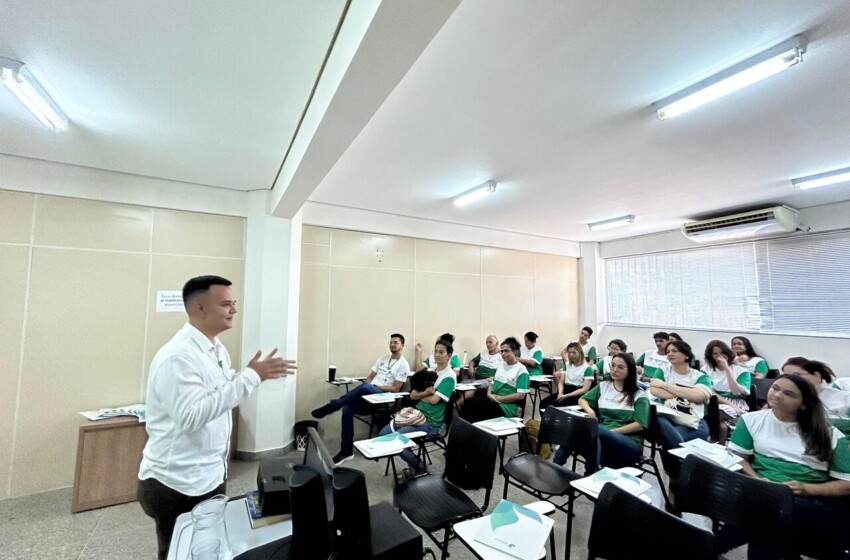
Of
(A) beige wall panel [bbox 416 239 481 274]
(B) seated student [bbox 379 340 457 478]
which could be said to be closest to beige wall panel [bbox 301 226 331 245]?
(A) beige wall panel [bbox 416 239 481 274]

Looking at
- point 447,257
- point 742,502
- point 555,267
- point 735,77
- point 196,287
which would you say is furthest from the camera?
point 555,267

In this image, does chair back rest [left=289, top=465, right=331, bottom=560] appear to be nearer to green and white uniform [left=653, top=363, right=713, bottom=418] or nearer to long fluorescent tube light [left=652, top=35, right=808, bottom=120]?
long fluorescent tube light [left=652, top=35, right=808, bottom=120]

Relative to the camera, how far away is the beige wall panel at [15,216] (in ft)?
10.8

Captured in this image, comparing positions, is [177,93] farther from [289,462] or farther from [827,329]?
[827,329]

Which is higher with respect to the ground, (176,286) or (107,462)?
(176,286)

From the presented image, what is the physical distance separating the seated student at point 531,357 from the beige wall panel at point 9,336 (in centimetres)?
579

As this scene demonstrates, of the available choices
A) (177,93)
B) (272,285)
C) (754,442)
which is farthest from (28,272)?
(754,442)

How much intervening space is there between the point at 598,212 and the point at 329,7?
4.86 meters

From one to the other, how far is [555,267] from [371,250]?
425 centimetres

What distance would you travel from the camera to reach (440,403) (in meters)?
3.71

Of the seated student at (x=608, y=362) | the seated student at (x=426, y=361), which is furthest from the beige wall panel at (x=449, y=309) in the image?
the seated student at (x=608, y=362)

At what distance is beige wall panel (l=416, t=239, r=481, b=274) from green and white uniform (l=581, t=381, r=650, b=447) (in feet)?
10.4

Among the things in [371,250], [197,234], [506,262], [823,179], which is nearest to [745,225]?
[823,179]

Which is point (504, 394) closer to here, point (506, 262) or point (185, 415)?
point (506, 262)
